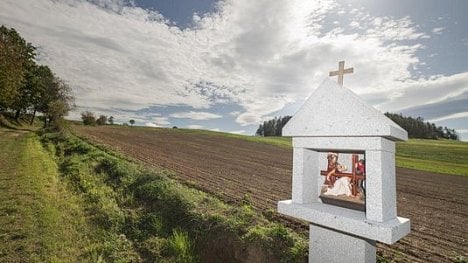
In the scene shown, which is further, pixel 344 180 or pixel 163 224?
pixel 163 224

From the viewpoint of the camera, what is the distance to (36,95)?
53594 millimetres

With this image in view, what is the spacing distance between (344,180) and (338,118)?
1100mm

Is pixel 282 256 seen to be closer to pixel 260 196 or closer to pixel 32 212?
pixel 260 196

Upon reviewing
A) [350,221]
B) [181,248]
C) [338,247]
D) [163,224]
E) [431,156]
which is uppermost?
[431,156]

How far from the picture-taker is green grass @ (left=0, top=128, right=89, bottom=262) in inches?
242

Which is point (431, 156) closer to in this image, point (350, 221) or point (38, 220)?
point (350, 221)

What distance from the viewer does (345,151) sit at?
4.21 m

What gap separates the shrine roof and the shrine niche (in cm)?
Result: 64

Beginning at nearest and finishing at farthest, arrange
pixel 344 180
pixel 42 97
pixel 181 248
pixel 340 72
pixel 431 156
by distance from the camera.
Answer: pixel 344 180 → pixel 340 72 → pixel 181 248 → pixel 431 156 → pixel 42 97

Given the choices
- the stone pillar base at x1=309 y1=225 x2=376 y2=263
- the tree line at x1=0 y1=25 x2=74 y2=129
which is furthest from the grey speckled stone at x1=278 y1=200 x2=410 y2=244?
the tree line at x1=0 y1=25 x2=74 y2=129

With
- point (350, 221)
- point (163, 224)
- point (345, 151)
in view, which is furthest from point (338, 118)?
point (163, 224)

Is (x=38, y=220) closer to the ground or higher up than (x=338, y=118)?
closer to the ground

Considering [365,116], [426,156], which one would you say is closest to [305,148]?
[365,116]

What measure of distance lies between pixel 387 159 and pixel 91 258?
244 inches
